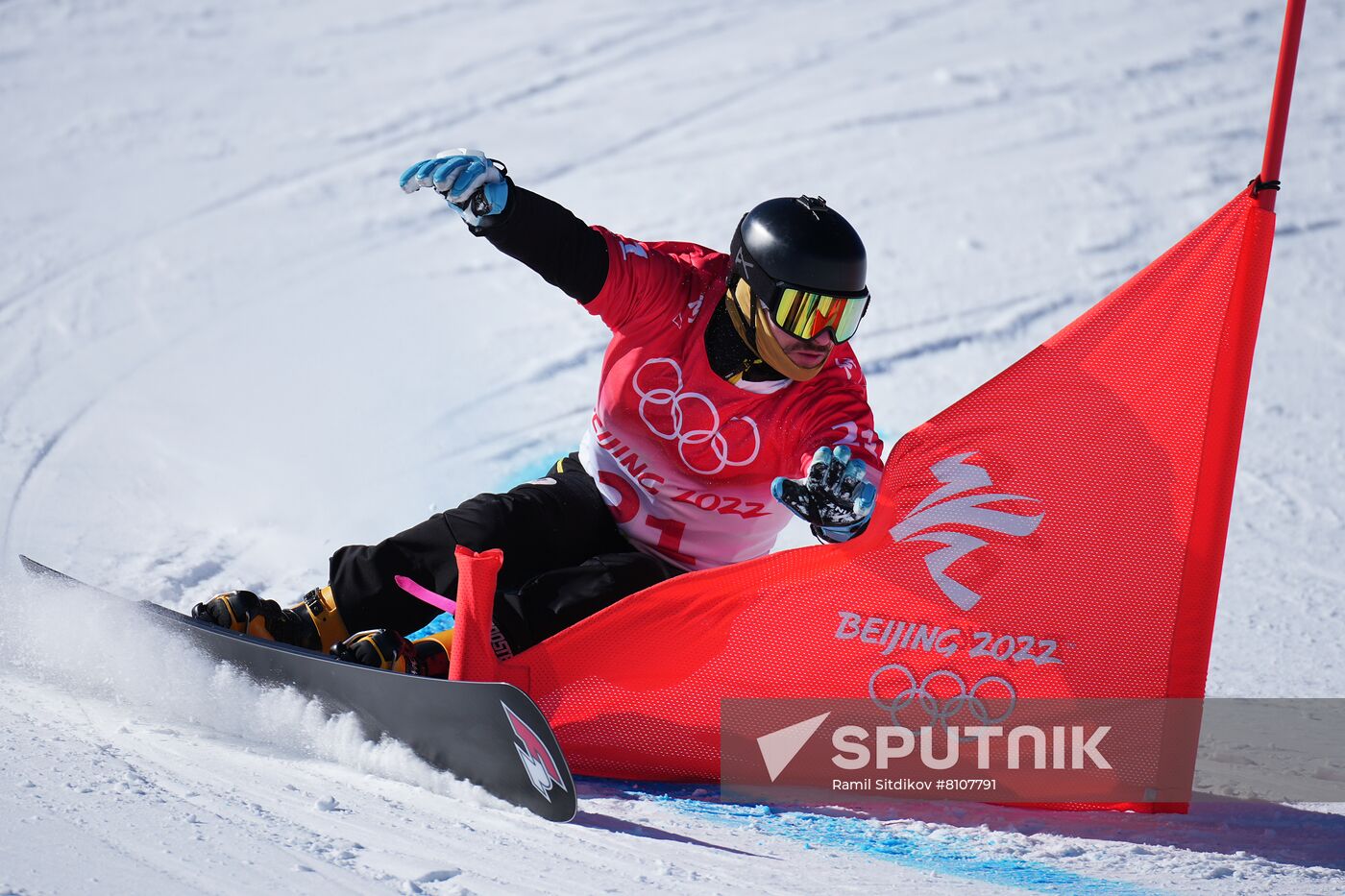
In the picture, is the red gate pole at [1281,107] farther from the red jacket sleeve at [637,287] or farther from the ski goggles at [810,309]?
the red jacket sleeve at [637,287]

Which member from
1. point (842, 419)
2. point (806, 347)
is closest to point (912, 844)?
point (842, 419)

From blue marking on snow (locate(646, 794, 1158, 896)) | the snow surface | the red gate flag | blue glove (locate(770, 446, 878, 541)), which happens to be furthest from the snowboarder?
blue marking on snow (locate(646, 794, 1158, 896))

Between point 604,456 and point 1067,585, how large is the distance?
1.42 meters

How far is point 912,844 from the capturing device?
3285 mm

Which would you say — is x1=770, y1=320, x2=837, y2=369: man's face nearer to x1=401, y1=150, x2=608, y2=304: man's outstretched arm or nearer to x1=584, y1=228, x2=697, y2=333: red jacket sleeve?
x1=584, y1=228, x2=697, y2=333: red jacket sleeve

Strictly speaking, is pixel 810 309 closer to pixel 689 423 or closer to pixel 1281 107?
pixel 689 423

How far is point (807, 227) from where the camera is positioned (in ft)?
11.8

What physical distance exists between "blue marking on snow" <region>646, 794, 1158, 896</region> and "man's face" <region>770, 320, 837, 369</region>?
1.13m

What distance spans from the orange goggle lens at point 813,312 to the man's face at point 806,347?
0.02 metres

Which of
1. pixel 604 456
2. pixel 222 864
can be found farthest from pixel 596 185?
pixel 222 864

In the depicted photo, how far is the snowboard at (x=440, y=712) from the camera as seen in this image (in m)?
3.26

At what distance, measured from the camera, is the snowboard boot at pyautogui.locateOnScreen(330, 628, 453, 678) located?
146 inches

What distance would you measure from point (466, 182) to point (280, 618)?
1.28 metres

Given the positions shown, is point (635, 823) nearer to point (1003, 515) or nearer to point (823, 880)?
point (823, 880)
